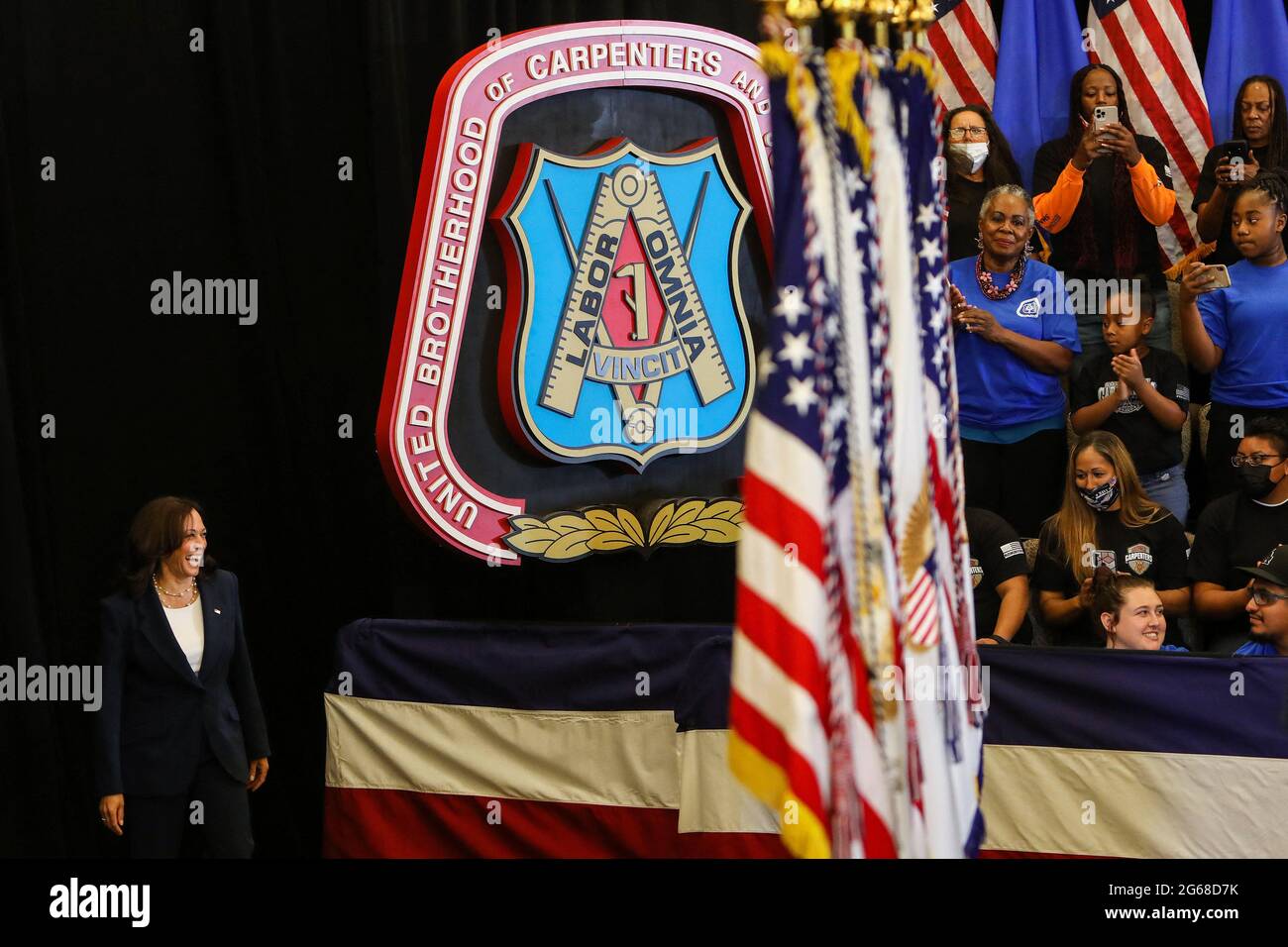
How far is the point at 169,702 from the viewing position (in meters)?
4.76

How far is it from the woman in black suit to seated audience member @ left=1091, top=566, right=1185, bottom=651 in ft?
8.45

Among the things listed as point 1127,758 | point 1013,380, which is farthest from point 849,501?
point 1013,380

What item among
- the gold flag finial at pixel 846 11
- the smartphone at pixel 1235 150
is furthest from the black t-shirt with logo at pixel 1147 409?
the gold flag finial at pixel 846 11

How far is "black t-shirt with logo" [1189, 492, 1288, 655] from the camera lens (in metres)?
5.26

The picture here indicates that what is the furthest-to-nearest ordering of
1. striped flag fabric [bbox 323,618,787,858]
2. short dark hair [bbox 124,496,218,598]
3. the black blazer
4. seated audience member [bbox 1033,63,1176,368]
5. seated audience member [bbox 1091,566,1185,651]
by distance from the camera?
seated audience member [bbox 1033,63,1176,368]
striped flag fabric [bbox 323,618,787,858]
seated audience member [bbox 1091,566,1185,651]
short dark hair [bbox 124,496,218,598]
the black blazer

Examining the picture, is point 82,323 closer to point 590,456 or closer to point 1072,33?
point 590,456

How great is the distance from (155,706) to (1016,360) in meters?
3.13

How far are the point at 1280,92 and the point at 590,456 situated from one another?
9.75 ft

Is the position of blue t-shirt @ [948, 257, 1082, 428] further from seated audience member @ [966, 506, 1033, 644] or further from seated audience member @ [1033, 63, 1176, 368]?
seated audience member @ [966, 506, 1033, 644]

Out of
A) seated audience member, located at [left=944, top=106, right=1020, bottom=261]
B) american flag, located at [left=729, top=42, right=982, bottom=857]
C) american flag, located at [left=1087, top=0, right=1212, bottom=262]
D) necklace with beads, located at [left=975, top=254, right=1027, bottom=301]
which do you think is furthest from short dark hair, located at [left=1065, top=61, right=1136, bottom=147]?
american flag, located at [left=729, top=42, right=982, bottom=857]

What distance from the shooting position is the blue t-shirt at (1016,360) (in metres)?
5.82

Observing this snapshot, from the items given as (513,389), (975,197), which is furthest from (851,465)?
(975,197)

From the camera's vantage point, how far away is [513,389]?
5.39 meters
